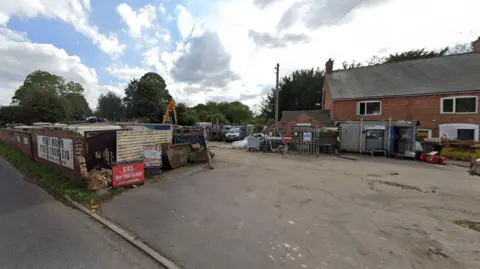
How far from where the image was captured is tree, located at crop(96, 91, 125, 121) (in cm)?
5216

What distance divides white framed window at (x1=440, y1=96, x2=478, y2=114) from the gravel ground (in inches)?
539

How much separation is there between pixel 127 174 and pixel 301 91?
111ft

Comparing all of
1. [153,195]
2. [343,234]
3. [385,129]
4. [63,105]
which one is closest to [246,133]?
[385,129]

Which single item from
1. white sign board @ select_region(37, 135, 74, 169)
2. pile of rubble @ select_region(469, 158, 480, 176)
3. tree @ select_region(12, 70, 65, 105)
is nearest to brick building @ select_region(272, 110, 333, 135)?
pile of rubble @ select_region(469, 158, 480, 176)

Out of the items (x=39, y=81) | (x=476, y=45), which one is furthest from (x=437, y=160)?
(x=39, y=81)

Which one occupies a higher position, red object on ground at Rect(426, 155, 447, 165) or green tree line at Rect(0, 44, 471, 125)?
green tree line at Rect(0, 44, 471, 125)

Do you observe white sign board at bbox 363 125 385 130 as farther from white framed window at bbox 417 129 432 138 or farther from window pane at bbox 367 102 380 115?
window pane at bbox 367 102 380 115

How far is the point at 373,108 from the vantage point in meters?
21.6

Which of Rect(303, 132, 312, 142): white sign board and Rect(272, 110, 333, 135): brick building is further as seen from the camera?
Rect(272, 110, 333, 135): brick building

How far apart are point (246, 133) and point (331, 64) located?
581 inches

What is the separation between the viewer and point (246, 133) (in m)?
28.4

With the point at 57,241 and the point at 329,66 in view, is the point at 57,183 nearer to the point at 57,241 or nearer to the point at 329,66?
the point at 57,241

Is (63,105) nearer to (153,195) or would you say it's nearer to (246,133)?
(246,133)

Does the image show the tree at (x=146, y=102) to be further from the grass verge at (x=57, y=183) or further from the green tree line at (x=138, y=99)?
the grass verge at (x=57, y=183)
